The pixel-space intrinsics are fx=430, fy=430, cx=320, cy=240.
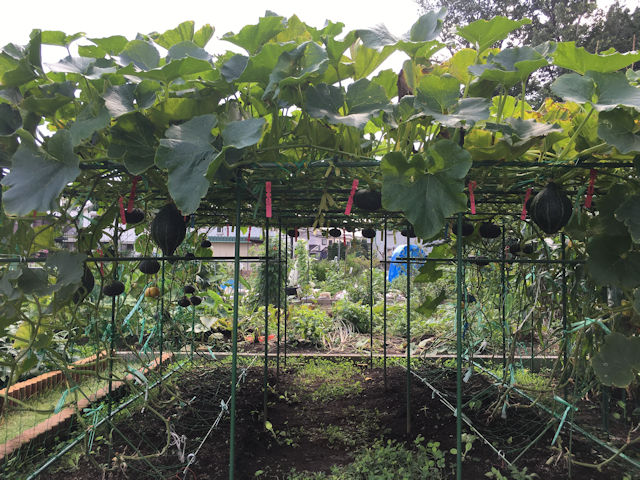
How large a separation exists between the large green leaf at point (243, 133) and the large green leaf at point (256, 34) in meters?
0.28

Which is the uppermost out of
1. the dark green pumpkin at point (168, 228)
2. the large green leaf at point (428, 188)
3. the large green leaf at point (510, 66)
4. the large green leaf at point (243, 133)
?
the large green leaf at point (510, 66)

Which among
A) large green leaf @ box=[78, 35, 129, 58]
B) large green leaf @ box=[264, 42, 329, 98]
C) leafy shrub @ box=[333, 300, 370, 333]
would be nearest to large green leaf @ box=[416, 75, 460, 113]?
large green leaf @ box=[264, 42, 329, 98]

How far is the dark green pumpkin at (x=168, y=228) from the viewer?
5.77ft

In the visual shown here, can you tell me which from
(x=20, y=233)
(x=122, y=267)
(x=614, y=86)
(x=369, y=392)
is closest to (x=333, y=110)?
(x=614, y=86)

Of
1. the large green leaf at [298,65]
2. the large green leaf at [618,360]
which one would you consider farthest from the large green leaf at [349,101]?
the large green leaf at [618,360]

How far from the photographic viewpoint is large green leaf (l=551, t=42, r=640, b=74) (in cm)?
131

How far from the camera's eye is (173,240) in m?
1.79

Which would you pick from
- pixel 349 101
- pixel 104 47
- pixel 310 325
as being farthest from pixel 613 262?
pixel 310 325

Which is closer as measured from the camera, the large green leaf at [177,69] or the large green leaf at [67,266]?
the large green leaf at [177,69]

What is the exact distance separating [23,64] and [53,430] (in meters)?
2.45

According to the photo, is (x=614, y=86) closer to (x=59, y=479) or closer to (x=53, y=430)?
(x=59, y=479)

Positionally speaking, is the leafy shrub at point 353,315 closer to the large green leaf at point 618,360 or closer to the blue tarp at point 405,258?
the blue tarp at point 405,258

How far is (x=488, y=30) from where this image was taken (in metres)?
1.38

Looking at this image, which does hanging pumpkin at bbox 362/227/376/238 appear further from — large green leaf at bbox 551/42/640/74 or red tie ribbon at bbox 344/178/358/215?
large green leaf at bbox 551/42/640/74
